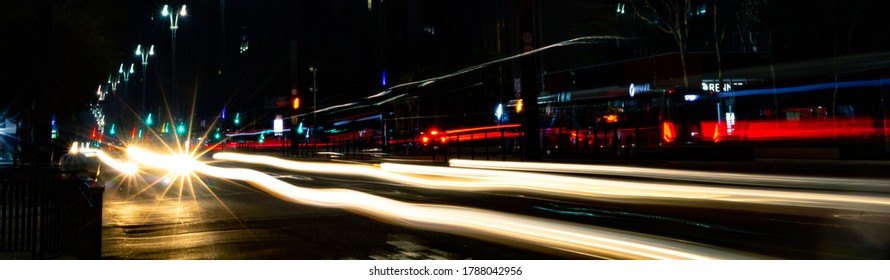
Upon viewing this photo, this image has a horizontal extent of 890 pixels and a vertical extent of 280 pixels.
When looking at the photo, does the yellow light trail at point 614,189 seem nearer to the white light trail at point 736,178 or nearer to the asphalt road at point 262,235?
the white light trail at point 736,178

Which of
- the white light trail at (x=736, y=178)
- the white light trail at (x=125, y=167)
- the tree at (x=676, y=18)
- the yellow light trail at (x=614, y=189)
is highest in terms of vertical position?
the tree at (x=676, y=18)

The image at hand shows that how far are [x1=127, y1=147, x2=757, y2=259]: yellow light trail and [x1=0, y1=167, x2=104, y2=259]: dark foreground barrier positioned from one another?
4160 mm

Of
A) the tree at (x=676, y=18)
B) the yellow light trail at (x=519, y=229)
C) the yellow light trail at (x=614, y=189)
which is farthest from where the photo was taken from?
the tree at (x=676, y=18)

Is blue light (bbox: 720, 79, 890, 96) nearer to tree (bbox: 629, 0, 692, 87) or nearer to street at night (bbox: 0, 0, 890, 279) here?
street at night (bbox: 0, 0, 890, 279)

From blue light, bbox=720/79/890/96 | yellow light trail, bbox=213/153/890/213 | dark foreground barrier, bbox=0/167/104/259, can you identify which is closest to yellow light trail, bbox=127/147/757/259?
yellow light trail, bbox=213/153/890/213

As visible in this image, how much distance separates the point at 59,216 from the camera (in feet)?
26.5

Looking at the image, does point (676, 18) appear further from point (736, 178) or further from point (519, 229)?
point (519, 229)

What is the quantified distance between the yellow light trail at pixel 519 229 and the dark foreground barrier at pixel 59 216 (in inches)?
164

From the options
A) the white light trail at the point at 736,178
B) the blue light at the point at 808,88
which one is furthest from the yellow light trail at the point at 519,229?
the blue light at the point at 808,88

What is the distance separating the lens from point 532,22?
26844 mm

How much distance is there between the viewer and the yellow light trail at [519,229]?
23.7 feet

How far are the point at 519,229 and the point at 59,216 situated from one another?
5254 millimetres
